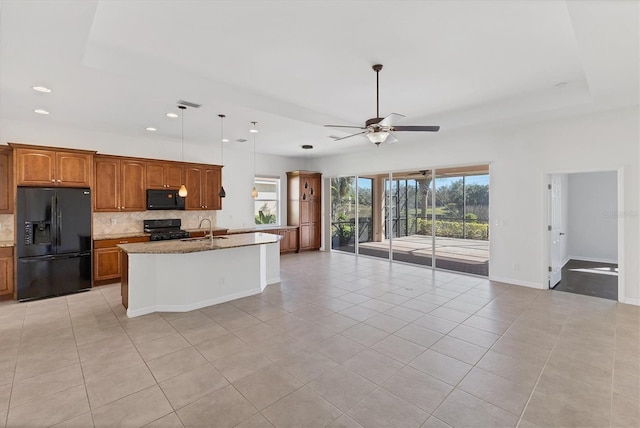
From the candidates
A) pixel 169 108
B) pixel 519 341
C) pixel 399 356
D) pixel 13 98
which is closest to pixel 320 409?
pixel 399 356

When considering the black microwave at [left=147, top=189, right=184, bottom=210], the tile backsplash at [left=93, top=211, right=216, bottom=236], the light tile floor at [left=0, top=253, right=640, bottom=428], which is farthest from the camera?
the black microwave at [left=147, top=189, right=184, bottom=210]

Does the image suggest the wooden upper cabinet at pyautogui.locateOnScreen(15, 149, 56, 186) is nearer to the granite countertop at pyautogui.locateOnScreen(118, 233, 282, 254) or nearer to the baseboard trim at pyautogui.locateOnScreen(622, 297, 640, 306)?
the granite countertop at pyautogui.locateOnScreen(118, 233, 282, 254)

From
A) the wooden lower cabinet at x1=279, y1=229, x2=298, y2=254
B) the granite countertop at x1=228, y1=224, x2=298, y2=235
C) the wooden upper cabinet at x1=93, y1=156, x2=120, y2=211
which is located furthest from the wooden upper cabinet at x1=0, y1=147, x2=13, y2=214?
the wooden lower cabinet at x1=279, y1=229, x2=298, y2=254

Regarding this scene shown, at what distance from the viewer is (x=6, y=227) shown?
499cm

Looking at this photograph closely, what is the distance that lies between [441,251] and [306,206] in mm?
3889

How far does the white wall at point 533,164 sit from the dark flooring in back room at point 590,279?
0.49 metres

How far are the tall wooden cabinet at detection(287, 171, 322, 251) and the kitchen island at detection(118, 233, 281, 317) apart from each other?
424 cm

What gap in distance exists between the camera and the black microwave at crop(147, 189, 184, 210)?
6155 millimetres

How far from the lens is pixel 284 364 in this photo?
2.81 metres

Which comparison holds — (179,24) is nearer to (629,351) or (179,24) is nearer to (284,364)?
(284,364)

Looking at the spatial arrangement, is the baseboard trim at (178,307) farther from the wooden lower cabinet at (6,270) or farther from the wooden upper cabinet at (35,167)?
the wooden upper cabinet at (35,167)

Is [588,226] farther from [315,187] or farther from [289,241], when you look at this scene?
[289,241]

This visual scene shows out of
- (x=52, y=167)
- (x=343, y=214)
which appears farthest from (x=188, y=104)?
(x=343, y=214)

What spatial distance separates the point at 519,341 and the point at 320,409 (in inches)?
92.4
